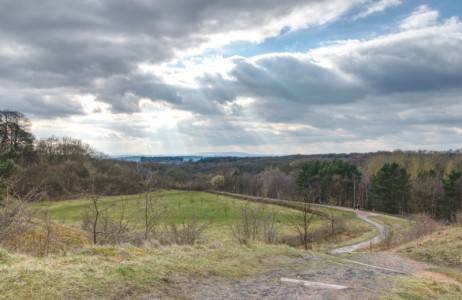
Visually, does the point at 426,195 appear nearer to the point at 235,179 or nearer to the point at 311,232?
the point at 311,232

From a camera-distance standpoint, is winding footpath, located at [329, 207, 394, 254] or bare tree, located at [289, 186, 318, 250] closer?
bare tree, located at [289, 186, 318, 250]

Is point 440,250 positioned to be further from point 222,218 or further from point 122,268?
point 222,218

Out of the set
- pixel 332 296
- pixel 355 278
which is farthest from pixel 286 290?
pixel 355 278

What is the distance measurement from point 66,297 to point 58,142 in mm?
82145

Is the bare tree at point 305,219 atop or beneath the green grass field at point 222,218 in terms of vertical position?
atop

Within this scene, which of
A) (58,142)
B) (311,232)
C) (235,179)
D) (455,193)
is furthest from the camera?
(235,179)

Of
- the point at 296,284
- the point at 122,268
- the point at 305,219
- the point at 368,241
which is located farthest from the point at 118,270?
the point at 368,241

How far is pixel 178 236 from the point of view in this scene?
60.1 feet

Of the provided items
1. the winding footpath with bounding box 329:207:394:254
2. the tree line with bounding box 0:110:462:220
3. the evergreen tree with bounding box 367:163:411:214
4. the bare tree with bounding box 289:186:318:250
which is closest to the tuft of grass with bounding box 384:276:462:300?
the winding footpath with bounding box 329:207:394:254

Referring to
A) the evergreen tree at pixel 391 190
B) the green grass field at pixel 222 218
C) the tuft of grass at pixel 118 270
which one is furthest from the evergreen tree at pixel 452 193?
the tuft of grass at pixel 118 270

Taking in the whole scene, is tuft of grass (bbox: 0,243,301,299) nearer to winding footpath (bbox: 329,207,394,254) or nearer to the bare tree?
the bare tree

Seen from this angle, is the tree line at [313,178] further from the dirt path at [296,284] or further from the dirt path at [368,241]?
the dirt path at [296,284]

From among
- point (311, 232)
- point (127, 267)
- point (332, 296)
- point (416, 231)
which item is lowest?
point (311, 232)

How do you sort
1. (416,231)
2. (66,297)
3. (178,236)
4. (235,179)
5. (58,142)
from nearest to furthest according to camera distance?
(66,297) < (178,236) < (416,231) < (58,142) < (235,179)
